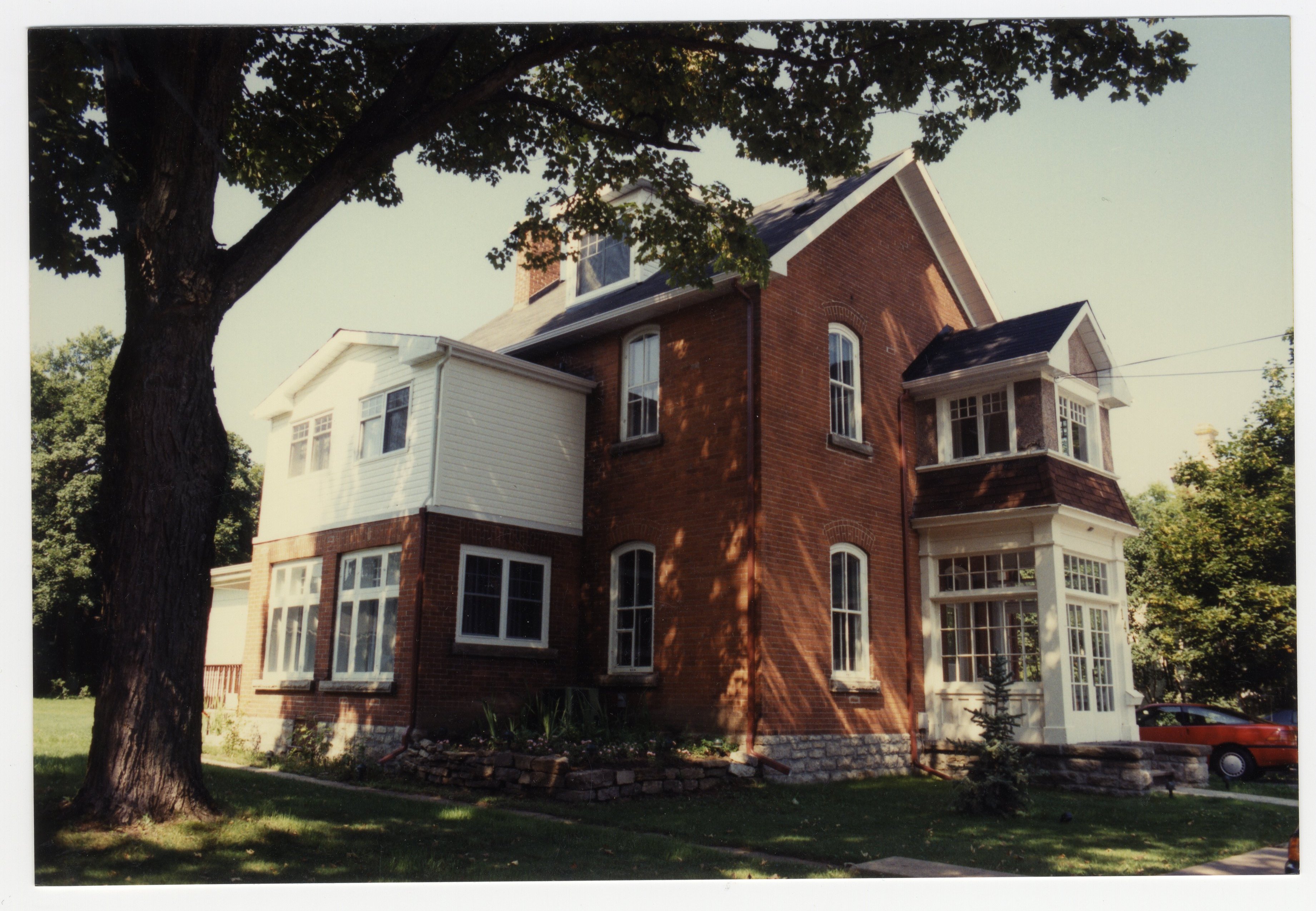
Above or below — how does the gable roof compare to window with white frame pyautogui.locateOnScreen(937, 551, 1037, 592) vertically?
above

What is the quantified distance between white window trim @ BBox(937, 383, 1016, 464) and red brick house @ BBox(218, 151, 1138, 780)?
0.15 feet

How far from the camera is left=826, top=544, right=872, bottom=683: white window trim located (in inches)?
555

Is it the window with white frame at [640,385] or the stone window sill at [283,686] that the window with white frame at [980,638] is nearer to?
the window with white frame at [640,385]

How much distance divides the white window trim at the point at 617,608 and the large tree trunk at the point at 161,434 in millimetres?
6818

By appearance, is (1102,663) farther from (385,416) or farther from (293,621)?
(293,621)

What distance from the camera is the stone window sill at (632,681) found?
13906mm

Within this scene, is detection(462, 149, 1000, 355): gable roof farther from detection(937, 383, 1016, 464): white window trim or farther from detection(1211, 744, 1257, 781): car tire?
detection(1211, 744, 1257, 781): car tire

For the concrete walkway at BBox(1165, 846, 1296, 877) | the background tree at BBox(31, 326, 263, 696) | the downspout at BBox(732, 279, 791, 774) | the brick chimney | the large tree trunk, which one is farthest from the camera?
the brick chimney

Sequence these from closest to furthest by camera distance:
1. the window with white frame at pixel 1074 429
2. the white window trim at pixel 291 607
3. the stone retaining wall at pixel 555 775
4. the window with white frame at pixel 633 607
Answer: the stone retaining wall at pixel 555 775 → the window with white frame at pixel 633 607 → the window with white frame at pixel 1074 429 → the white window trim at pixel 291 607

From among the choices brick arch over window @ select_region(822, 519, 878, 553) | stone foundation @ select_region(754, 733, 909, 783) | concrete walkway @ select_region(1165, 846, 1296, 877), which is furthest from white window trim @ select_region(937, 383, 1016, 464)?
concrete walkway @ select_region(1165, 846, 1296, 877)

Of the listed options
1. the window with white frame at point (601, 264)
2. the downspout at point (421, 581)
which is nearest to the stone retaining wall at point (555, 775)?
the downspout at point (421, 581)

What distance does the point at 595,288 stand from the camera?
17328 mm

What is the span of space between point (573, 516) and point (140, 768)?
8306 mm

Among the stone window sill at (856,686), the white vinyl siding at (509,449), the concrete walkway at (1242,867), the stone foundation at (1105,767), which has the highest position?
the white vinyl siding at (509,449)
